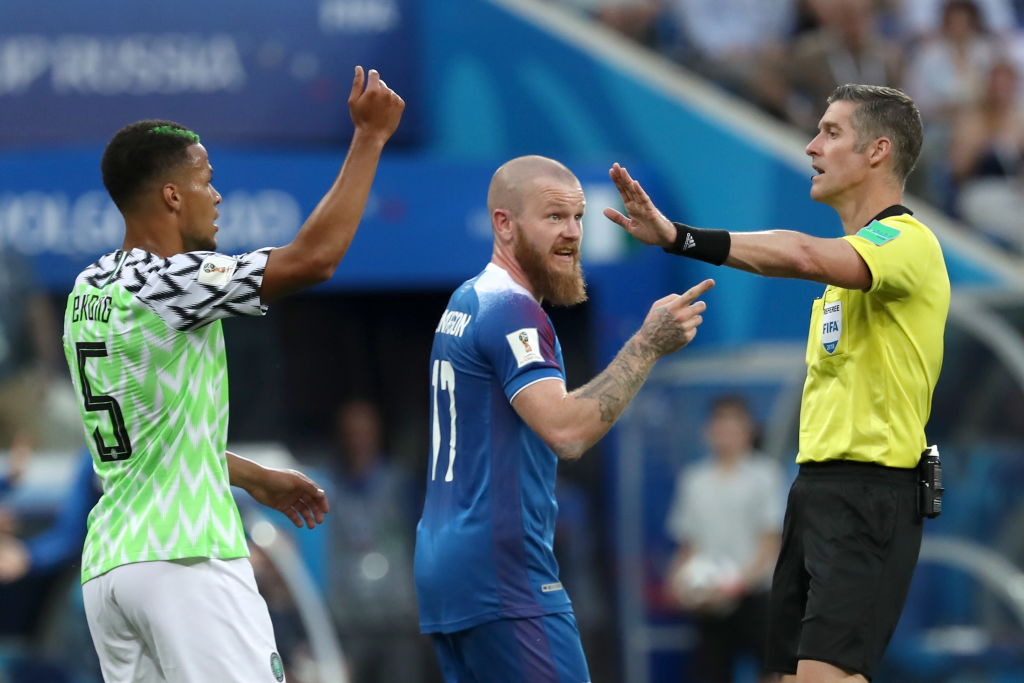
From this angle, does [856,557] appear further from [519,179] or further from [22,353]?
[22,353]

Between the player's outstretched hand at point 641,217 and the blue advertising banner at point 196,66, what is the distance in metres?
8.82

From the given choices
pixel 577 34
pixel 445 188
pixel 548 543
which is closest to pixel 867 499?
pixel 548 543

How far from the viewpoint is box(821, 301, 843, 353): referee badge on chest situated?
17.3 feet

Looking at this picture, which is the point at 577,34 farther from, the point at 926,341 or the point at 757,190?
the point at 926,341

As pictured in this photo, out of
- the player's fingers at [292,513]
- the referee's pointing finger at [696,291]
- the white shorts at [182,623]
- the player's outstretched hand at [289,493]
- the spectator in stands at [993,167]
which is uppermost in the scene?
the spectator in stands at [993,167]

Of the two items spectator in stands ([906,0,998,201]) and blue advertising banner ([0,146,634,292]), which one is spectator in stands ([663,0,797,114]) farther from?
blue advertising banner ([0,146,634,292])

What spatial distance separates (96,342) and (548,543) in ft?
4.90

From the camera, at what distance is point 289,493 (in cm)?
543

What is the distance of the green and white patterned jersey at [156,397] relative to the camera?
4.66 metres

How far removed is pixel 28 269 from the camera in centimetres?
1191

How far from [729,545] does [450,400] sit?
19.0 ft

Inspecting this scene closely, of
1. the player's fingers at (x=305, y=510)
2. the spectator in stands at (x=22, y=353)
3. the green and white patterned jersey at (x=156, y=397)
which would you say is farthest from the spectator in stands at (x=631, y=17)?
the green and white patterned jersey at (x=156, y=397)

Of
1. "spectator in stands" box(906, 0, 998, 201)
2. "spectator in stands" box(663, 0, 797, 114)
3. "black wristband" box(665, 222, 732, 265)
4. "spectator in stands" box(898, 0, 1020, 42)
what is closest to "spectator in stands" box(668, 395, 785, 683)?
"spectator in stands" box(906, 0, 998, 201)

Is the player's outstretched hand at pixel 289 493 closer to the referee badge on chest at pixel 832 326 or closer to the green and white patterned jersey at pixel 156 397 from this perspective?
the green and white patterned jersey at pixel 156 397
